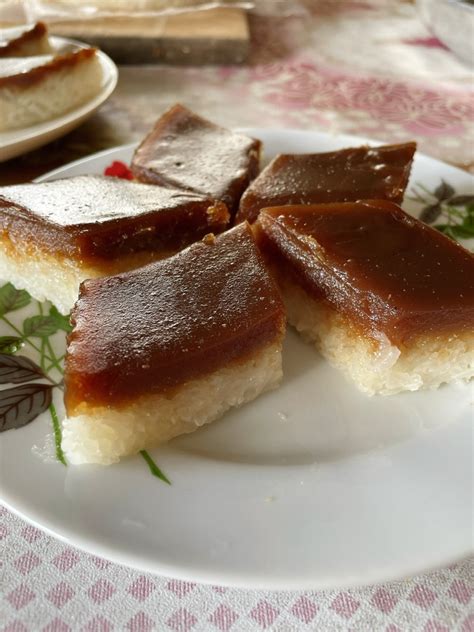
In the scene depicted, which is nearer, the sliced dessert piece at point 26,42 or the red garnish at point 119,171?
the red garnish at point 119,171

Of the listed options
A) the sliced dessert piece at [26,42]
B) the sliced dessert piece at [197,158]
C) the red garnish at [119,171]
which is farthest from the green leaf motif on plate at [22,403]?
the sliced dessert piece at [26,42]

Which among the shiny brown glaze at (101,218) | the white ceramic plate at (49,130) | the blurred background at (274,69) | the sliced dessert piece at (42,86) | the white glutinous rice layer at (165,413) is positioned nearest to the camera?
the white glutinous rice layer at (165,413)

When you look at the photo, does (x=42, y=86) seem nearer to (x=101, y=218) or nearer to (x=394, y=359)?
(x=101, y=218)

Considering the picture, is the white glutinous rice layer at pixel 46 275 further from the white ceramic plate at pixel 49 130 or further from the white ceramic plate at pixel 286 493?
the white ceramic plate at pixel 49 130

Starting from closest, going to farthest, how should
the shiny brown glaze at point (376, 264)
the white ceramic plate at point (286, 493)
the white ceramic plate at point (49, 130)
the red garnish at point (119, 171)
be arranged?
the white ceramic plate at point (286, 493) < the shiny brown glaze at point (376, 264) < the red garnish at point (119, 171) < the white ceramic plate at point (49, 130)

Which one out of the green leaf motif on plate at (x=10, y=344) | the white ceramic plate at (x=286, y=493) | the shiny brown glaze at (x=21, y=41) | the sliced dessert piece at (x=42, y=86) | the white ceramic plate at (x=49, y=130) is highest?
the shiny brown glaze at (x=21, y=41)

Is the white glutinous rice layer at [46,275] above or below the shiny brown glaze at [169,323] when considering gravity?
below

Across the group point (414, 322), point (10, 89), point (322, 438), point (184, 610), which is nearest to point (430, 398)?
point (414, 322)
